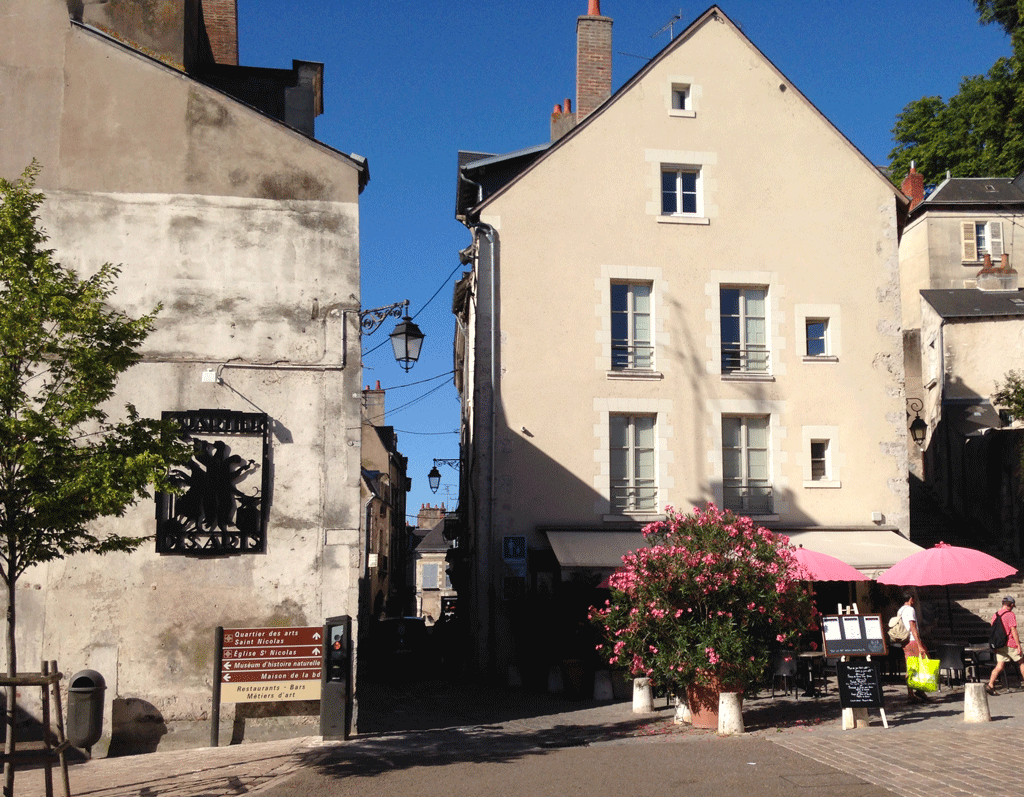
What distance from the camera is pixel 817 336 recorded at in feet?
67.3

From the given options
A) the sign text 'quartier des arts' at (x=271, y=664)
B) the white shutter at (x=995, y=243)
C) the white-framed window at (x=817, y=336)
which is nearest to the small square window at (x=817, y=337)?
the white-framed window at (x=817, y=336)

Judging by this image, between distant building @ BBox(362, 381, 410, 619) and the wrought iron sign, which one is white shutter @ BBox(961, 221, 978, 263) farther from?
the wrought iron sign

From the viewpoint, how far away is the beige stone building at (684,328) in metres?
19.2

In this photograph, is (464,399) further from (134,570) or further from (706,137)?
(134,570)

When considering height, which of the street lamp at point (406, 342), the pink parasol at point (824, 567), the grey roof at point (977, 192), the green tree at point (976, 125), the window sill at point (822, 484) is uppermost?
the green tree at point (976, 125)

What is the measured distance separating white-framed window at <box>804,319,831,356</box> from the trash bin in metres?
14.0

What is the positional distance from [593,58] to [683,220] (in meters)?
4.71

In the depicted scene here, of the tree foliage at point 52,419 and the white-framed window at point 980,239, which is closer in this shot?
the tree foliage at point 52,419

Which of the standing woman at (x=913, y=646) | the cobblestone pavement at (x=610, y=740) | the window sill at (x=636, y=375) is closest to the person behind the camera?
the cobblestone pavement at (x=610, y=740)

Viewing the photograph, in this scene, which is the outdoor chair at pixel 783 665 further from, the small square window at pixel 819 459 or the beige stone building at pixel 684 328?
the small square window at pixel 819 459

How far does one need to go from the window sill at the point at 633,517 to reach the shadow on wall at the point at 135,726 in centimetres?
910

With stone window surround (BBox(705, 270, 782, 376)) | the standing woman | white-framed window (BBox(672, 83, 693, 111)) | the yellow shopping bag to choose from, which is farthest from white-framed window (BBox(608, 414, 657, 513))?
the yellow shopping bag

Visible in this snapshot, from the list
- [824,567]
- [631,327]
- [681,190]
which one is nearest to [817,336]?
[631,327]

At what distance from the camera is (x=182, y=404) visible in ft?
42.0
